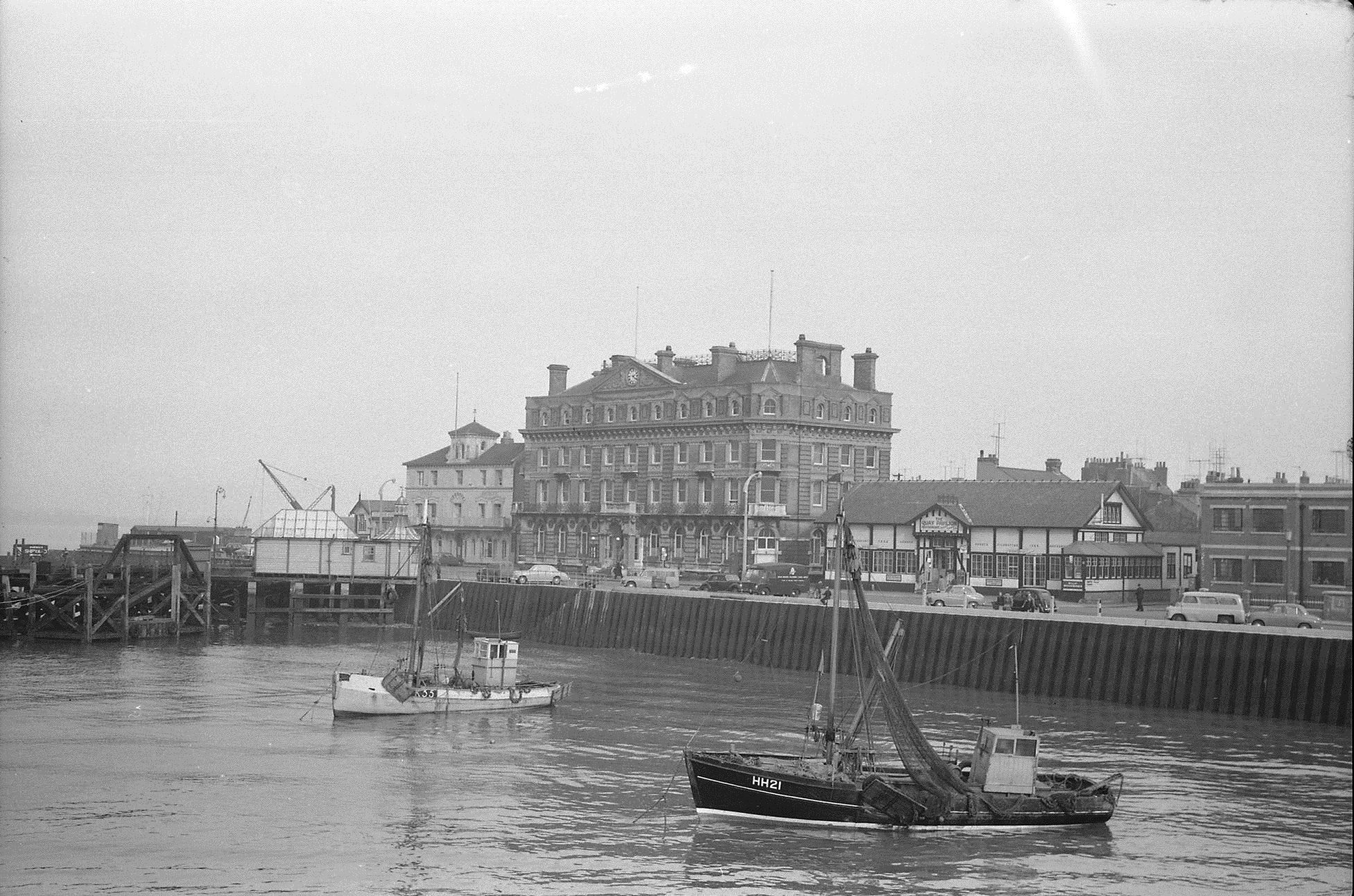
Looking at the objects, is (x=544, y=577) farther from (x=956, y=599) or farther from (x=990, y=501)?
Result: (x=956, y=599)

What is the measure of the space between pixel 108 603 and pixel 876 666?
6330cm

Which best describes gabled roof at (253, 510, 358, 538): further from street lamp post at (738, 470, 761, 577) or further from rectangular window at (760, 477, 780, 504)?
rectangular window at (760, 477, 780, 504)

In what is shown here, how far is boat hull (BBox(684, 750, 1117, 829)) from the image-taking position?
34.5 metres

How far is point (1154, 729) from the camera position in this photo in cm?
4938

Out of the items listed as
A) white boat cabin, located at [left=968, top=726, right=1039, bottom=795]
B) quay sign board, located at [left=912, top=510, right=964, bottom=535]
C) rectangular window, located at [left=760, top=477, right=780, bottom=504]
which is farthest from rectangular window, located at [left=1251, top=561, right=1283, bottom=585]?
rectangular window, located at [left=760, top=477, right=780, bottom=504]

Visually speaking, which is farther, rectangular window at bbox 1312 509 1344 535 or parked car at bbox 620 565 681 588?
parked car at bbox 620 565 681 588

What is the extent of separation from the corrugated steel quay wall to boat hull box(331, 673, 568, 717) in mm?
13018

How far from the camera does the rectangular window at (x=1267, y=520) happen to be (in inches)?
1641

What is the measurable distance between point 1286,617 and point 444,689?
3201 cm

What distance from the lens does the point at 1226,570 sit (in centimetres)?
5975

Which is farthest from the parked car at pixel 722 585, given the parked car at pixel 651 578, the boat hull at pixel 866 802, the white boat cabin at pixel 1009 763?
the boat hull at pixel 866 802

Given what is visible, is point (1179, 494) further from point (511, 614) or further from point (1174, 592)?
point (511, 614)

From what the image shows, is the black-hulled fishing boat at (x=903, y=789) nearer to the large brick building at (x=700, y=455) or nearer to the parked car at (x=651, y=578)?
the parked car at (x=651, y=578)

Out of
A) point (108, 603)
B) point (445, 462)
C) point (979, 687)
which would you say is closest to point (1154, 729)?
point (979, 687)
